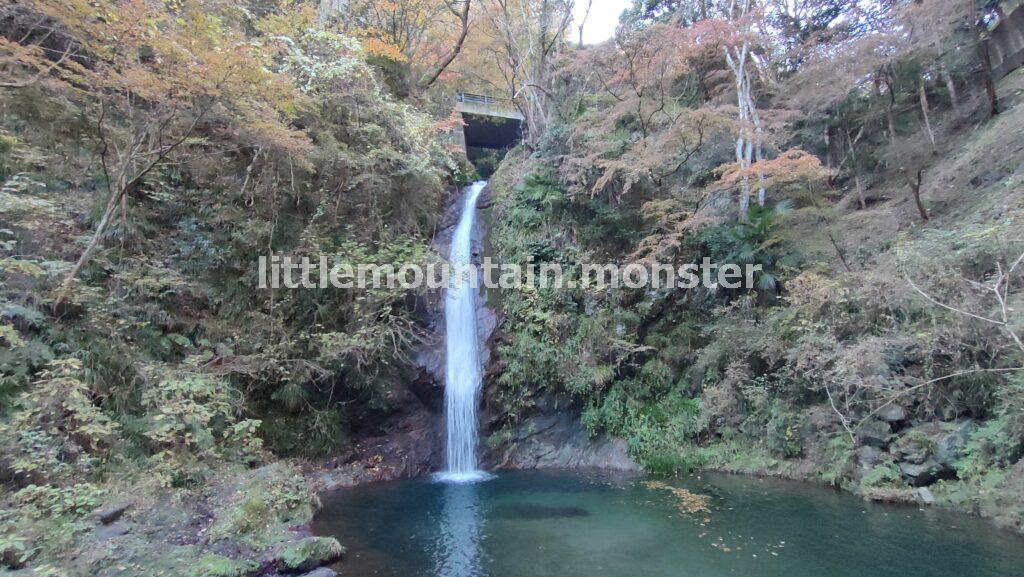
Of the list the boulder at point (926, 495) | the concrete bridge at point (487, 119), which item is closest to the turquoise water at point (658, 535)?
the boulder at point (926, 495)

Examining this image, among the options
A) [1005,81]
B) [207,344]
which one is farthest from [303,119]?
[1005,81]

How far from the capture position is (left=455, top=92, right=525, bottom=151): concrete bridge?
21516 millimetres

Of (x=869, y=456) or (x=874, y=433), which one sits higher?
(x=874, y=433)

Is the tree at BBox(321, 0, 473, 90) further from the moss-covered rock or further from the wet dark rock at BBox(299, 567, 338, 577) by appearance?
→ the wet dark rock at BBox(299, 567, 338, 577)

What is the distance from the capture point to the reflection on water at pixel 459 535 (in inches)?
232

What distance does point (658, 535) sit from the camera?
6.65 m

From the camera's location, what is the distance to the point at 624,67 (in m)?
13.6

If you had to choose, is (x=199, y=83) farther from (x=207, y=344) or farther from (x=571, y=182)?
(x=571, y=182)

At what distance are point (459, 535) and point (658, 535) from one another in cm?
270

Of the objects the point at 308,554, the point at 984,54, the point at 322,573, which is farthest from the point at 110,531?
the point at 984,54

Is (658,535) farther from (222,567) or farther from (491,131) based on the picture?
(491,131)

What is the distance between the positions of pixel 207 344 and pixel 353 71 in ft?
21.8

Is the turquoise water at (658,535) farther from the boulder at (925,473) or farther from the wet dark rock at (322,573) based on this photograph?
the boulder at (925,473)

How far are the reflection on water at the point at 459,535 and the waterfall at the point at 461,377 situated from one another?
4.66 ft
